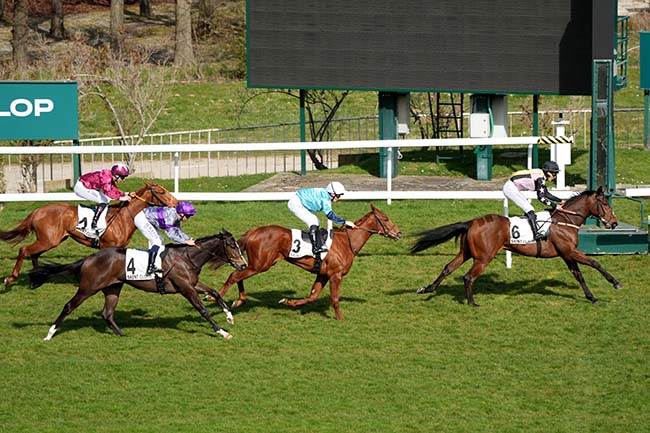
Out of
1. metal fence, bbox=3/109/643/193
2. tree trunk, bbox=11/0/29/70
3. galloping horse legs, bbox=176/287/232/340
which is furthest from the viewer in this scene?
tree trunk, bbox=11/0/29/70

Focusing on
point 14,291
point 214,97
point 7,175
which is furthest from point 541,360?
point 214,97

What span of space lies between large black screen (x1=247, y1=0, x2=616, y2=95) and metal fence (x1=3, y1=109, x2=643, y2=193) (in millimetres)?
3775

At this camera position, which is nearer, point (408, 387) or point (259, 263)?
point (408, 387)

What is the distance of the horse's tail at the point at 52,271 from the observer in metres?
12.2

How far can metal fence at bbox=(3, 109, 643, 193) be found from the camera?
25.7 metres

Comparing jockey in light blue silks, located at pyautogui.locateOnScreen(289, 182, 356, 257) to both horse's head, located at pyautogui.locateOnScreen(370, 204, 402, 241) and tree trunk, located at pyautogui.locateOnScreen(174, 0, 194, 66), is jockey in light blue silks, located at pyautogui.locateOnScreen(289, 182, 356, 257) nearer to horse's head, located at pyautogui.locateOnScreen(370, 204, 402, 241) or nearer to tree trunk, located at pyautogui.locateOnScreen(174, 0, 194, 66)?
horse's head, located at pyautogui.locateOnScreen(370, 204, 402, 241)

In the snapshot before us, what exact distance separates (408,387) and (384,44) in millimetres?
10200

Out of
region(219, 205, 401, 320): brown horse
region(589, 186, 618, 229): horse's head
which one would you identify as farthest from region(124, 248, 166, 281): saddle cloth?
region(589, 186, 618, 229): horse's head

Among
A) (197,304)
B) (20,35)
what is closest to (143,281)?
(197,304)

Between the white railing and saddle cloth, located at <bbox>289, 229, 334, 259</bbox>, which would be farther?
the white railing

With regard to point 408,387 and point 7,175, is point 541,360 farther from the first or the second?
point 7,175

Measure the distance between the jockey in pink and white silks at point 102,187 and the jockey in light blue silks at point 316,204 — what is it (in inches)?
79.5

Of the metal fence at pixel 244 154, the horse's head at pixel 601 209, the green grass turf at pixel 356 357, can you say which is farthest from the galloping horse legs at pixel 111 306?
the metal fence at pixel 244 154

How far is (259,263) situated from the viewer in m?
13.0
